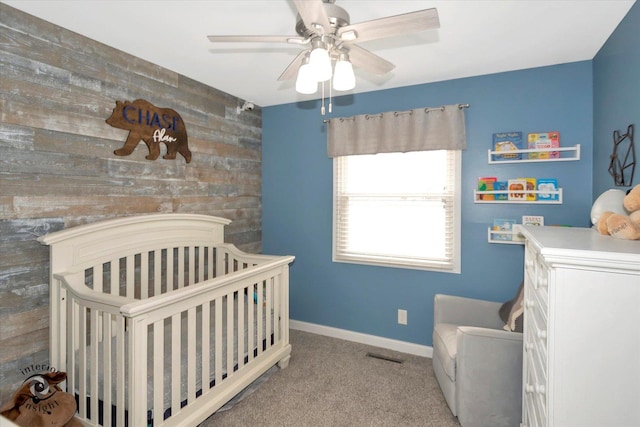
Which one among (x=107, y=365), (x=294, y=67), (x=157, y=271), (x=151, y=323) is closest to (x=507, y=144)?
(x=294, y=67)

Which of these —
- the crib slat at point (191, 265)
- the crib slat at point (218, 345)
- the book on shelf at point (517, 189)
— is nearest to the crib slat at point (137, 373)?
the crib slat at point (218, 345)

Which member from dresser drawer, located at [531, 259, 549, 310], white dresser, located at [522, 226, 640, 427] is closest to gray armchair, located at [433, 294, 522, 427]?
dresser drawer, located at [531, 259, 549, 310]

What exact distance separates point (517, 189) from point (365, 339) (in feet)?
5.79

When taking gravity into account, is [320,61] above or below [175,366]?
above

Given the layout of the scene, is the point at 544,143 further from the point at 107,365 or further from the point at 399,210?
the point at 107,365

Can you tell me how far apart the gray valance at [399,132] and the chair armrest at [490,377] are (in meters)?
1.43

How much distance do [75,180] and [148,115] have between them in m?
0.67

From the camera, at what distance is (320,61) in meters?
1.30

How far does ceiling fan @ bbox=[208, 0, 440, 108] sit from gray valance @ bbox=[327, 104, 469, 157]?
1352mm

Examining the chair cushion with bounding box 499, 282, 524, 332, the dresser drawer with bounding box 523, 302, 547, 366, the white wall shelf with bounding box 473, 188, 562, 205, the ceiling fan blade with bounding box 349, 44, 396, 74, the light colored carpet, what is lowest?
the light colored carpet

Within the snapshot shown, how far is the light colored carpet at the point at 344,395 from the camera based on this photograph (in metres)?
2.01

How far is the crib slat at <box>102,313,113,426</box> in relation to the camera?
1522mm

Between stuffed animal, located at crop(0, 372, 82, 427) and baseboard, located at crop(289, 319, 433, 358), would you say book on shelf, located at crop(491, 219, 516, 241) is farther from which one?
stuffed animal, located at crop(0, 372, 82, 427)

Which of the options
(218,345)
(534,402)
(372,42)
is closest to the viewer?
(534,402)
